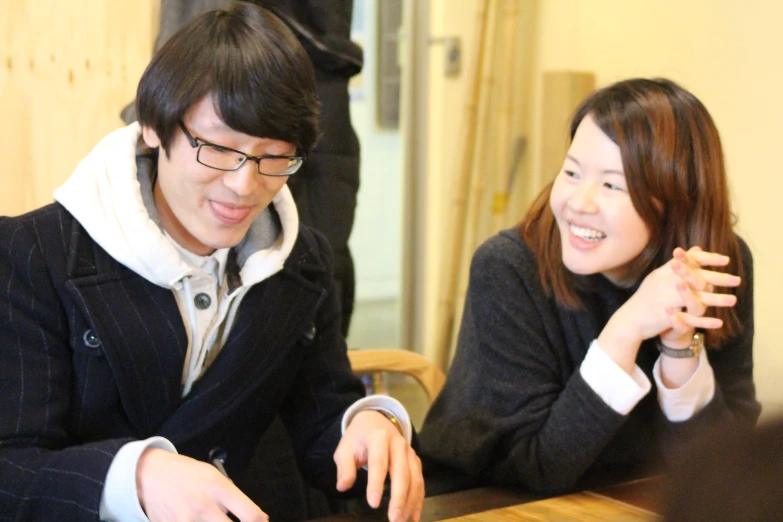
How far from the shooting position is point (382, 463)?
115 centimetres

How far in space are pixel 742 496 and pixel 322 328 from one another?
1027 millimetres

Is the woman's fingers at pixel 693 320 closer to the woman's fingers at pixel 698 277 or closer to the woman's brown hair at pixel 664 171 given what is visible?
the woman's fingers at pixel 698 277

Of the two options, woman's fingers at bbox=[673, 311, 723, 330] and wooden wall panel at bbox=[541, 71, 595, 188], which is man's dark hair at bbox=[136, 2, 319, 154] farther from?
wooden wall panel at bbox=[541, 71, 595, 188]

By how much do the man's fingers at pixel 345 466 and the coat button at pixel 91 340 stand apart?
34 centimetres

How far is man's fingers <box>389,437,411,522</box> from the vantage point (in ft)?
3.55

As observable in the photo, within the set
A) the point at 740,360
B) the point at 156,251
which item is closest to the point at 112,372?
the point at 156,251

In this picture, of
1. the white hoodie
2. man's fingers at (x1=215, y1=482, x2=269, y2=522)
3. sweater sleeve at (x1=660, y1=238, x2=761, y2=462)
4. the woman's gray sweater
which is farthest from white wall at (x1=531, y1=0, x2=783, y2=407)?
man's fingers at (x1=215, y1=482, x2=269, y2=522)

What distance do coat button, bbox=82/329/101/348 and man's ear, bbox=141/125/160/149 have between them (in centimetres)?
26

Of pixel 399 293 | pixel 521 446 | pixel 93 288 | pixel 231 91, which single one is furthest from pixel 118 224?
pixel 399 293

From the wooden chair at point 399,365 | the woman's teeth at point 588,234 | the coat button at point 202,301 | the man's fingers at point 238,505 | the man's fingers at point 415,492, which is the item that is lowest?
the wooden chair at point 399,365

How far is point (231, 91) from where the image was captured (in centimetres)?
112

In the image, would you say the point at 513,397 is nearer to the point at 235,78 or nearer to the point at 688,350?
the point at 688,350

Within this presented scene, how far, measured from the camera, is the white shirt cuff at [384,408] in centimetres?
129

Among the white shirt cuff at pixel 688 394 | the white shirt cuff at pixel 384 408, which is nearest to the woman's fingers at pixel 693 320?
the white shirt cuff at pixel 688 394
